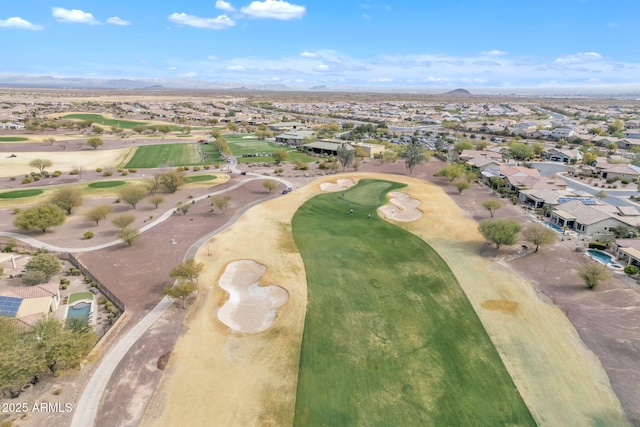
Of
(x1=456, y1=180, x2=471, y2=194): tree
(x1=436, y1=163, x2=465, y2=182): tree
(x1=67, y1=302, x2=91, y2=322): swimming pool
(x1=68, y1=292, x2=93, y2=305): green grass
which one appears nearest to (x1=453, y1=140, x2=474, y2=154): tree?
(x1=436, y1=163, x2=465, y2=182): tree

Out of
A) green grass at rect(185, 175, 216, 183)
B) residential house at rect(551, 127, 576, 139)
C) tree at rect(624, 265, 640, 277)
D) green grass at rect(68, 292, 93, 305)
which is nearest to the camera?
green grass at rect(68, 292, 93, 305)

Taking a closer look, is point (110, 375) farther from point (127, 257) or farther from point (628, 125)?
point (628, 125)

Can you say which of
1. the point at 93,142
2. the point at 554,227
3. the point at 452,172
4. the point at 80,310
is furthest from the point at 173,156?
the point at 554,227

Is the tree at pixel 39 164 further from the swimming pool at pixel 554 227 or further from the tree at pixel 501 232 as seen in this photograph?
the swimming pool at pixel 554 227

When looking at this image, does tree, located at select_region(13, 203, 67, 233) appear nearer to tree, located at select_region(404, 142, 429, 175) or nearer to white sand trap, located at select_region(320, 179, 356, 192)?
white sand trap, located at select_region(320, 179, 356, 192)

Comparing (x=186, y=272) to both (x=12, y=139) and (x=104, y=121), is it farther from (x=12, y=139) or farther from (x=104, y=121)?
(x=104, y=121)
